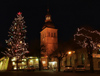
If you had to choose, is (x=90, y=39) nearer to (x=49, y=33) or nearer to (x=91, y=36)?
(x=91, y=36)

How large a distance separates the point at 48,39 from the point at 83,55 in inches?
1477

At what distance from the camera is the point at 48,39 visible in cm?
8750

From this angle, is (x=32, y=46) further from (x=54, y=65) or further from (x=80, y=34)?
(x=80, y=34)

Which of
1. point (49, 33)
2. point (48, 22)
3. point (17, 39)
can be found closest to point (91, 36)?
point (17, 39)

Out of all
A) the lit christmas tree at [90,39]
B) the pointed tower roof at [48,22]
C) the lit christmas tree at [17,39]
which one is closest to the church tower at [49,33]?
the pointed tower roof at [48,22]

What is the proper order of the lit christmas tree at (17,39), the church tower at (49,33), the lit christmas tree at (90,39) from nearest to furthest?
1. the lit christmas tree at (90,39)
2. the lit christmas tree at (17,39)
3. the church tower at (49,33)

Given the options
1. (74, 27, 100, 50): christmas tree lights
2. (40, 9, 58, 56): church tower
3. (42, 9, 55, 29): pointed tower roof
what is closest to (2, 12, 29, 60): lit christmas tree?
(40, 9, 58, 56): church tower

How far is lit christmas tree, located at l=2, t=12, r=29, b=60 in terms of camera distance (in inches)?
2360

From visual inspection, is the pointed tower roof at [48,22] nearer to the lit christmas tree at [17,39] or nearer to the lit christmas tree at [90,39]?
the lit christmas tree at [17,39]

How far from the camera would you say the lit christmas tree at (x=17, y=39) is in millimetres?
59938

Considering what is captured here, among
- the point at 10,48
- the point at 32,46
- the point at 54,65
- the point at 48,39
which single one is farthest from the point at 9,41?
the point at 48,39

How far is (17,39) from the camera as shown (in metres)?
60.2

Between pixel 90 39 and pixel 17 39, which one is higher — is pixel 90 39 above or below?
below

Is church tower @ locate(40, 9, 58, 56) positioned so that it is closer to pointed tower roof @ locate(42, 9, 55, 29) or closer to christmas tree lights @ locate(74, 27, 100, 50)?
pointed tower roof @ locate(42, 9, 55, 29)
